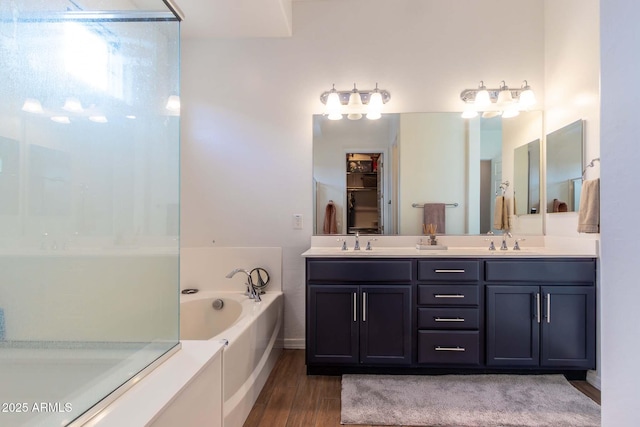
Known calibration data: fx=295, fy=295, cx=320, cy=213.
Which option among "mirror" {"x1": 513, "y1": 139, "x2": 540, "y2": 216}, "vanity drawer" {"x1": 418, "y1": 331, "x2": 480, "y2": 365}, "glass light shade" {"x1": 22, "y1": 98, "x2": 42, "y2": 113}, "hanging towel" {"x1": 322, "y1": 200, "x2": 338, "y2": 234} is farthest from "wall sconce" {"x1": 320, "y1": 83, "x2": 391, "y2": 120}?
"glass light shade" {"x1": 22, "y1": 98, "x2": 42, "y2": 113}

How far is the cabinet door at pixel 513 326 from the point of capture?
192 centimetres

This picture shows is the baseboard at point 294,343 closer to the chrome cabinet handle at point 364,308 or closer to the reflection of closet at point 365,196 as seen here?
the chrome cabinet handle at point 364,308

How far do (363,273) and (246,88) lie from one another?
182cm

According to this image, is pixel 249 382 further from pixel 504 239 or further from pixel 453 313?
pixel 504 239

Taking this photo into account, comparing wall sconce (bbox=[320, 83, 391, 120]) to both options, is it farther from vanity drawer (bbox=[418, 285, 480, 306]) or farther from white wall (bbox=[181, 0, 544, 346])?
vanity drawer (bbox=[418, 285, 480, 306])

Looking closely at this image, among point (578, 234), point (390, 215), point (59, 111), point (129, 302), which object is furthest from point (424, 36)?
point (129, 302)

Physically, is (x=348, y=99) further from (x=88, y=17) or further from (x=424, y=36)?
(x=88, y=17)

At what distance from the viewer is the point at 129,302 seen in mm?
1066

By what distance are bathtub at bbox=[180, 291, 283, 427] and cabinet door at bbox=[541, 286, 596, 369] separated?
6.01ft

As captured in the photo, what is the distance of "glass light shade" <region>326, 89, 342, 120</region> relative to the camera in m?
2.41

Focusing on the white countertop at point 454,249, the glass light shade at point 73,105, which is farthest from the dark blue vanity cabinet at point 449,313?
the glass light shade at point 73,105

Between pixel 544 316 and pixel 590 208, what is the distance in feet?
2.44

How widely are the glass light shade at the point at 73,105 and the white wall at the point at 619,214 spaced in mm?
1487

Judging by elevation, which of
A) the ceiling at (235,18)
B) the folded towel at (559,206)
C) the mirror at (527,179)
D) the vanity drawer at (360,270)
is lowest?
the vanity drawer at (360,270)
